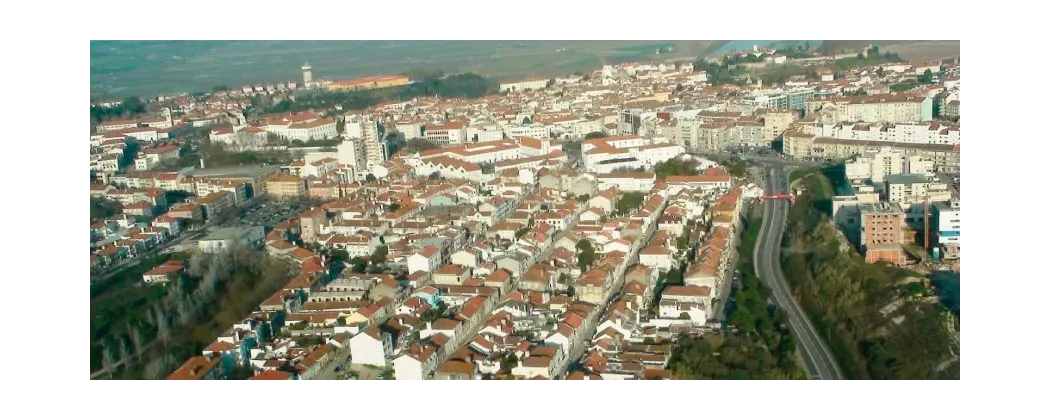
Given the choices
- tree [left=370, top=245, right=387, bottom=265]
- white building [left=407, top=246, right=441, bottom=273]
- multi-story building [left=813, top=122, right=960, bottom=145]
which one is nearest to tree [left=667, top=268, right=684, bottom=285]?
white building [left=407, top=246, right=441, bottom=273]

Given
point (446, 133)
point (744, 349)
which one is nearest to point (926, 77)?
point (446, 133)

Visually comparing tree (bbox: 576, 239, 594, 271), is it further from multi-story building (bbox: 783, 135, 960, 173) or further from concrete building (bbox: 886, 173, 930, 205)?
multi-story building (bbox: 783, 135, 960, 173)

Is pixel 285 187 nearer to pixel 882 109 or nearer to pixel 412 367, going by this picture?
pixel 412 367

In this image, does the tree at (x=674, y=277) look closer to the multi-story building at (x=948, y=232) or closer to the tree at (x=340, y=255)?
the multi-story building at (x=948, y=232)

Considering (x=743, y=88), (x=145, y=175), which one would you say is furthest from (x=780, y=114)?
(x=145, y=175)

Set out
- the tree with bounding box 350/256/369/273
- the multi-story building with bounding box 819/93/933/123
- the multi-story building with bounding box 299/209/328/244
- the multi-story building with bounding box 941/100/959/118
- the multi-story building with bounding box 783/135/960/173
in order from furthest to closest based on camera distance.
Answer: the multi-story building with bounding box 819/93/933/123 → the multi-story building with bounding box 941/100/959/118 → the multi-story building with bounding box 783/135/960/173 → the multi-story building with bounding box 299/209/328/244 → the tree with bounding box 350/256/369/273
